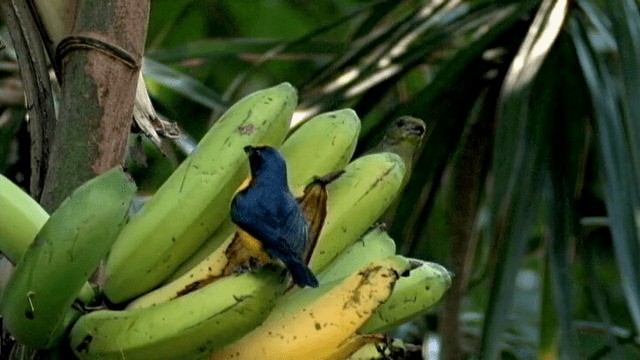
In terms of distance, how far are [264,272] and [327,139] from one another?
0.68 ft

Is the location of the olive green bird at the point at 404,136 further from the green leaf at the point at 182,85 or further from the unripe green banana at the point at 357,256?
the green leaf at the point at 182,85

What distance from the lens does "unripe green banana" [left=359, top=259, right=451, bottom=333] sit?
1.03 meters

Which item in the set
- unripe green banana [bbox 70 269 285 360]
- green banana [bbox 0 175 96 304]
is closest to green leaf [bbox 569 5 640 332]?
unripe green banana [bbox 70 269 285 360]

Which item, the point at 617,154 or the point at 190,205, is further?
the point at 617,154

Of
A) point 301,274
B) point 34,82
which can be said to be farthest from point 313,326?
point 34,82

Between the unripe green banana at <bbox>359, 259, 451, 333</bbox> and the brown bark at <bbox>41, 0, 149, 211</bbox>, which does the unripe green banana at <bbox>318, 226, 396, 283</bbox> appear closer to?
the unripe green banana at <bbox>359, 259, 451, 333</bbox>

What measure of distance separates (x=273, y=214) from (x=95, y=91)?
0.21 metres

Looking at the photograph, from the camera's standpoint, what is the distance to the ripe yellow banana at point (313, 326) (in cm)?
93

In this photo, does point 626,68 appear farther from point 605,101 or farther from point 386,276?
point 386,276

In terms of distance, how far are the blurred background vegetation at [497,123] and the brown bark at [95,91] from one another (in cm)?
44

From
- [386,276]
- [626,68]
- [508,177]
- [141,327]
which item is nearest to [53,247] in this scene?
[141,327]

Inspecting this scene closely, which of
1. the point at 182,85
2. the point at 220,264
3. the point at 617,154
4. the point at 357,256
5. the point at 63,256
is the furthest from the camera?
the point at 182,85

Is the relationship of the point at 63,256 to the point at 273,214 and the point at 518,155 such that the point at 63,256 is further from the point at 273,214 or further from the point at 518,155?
the point at 518,155

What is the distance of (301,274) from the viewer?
88cm
